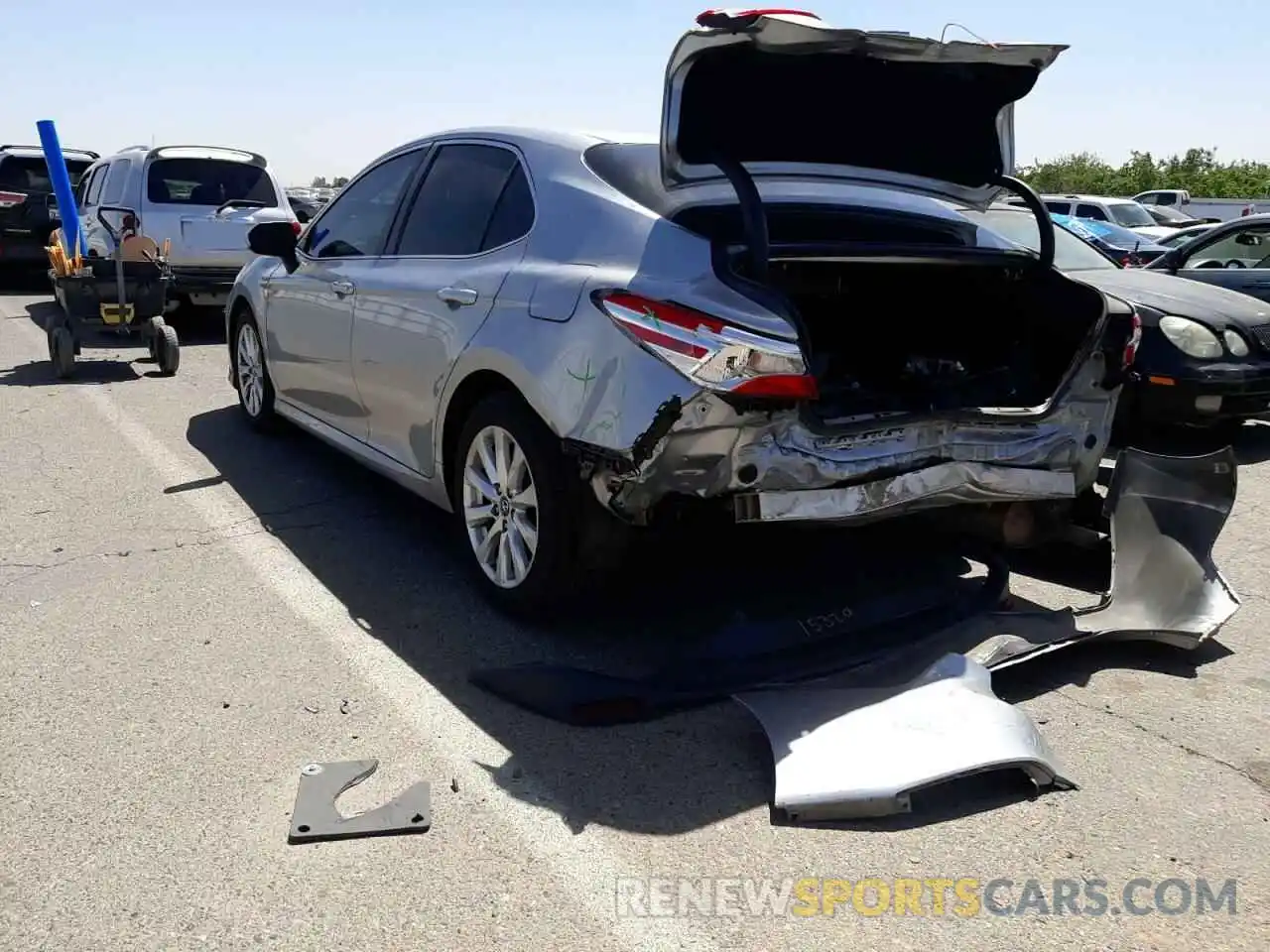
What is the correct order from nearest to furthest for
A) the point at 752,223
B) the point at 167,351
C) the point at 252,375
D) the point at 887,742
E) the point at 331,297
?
the point at 887,742 < the point at 752,223 < the point at 331,297 < the point at 252,375 < the point at 167,351

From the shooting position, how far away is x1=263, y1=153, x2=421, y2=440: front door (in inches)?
211

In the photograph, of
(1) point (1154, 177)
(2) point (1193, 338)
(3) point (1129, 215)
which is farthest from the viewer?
(1) point (1154, 177)

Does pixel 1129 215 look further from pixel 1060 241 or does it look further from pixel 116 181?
pixel 116 181

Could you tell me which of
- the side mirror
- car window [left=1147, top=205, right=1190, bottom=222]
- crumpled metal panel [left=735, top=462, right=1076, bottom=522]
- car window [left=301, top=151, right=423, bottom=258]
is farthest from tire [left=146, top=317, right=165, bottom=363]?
car window [left=1147, top=205, right=1190, bottom=222]

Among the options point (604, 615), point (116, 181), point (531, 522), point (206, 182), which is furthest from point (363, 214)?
point (116, 181)

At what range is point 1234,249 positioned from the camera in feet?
31.7

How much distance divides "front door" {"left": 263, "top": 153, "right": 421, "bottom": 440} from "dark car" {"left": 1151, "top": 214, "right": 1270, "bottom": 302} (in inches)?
252

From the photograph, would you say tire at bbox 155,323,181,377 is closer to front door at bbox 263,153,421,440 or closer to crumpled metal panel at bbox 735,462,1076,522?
front door at bbox 263,153,421,440

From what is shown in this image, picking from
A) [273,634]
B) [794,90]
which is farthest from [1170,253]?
[273,634]

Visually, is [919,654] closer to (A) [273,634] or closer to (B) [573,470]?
(B) [573,470]

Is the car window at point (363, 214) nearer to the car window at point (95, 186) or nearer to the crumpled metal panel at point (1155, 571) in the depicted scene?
the crumpled metal panel at point (1155, 571)

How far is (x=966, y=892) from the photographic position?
2744mm

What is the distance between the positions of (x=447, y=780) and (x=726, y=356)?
143cm

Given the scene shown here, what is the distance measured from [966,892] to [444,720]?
162 centimetres
